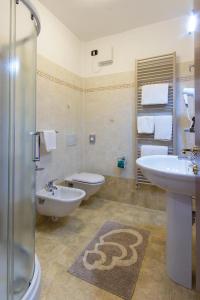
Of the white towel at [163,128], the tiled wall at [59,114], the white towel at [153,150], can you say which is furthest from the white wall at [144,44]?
the white towel at [153,150]

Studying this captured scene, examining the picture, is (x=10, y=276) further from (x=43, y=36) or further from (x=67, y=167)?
(x=43, y=36)

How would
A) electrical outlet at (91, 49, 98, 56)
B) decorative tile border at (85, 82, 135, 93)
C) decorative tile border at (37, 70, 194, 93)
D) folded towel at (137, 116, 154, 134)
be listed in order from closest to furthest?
decorative tile border at (37, 70, 194, 93), folded towel at (137, 116, 154, 134), decorative tile border at (85, 82, 135, 93), electrical outlet at (91, 49, 98, 56)

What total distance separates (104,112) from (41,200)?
154 centimetres

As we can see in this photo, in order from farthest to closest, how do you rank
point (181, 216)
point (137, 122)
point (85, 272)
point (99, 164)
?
point (99, 164) → point (137, 122) → point (85, 272) → point (181, 216)

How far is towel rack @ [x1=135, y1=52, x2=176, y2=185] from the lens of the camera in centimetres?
223

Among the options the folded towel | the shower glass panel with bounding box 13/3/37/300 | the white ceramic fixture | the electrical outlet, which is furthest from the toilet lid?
the electrical outlet

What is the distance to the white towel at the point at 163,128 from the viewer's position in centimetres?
222

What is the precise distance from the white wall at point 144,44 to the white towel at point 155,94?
415 mm

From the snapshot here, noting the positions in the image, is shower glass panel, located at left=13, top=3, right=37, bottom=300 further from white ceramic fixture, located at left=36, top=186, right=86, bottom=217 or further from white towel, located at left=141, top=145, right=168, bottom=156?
white towel, located at left=141, top=145, right=168, bottom=156

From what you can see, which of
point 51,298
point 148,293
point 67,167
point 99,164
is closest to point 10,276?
point 51,298

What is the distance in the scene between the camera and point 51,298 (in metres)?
1.14

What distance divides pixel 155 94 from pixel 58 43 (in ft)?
4.63

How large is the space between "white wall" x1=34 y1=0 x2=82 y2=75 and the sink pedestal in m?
2.10

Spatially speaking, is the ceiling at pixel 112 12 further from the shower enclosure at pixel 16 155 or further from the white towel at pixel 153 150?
the white towel at pixel 153 150
